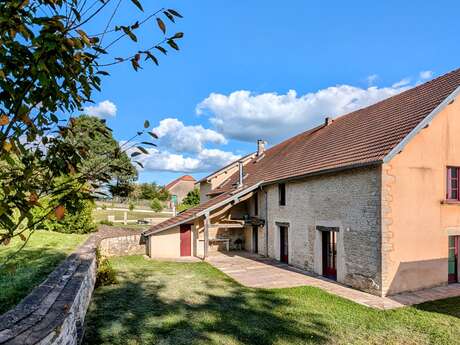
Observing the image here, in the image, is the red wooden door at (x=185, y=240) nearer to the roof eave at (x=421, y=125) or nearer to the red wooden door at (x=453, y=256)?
the roof eave at (x=421, y=125)

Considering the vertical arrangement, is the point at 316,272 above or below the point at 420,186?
below

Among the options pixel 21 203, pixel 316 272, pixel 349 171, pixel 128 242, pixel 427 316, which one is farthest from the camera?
pixel 128 242

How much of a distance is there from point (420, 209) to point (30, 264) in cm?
1166

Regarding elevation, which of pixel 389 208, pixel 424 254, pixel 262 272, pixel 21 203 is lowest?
pixel 262 272

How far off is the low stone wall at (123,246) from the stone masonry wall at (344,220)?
9195mm

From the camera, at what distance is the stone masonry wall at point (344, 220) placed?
1096cm

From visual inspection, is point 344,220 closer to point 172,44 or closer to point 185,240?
point 185,240

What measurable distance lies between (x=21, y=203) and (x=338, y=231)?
11.7 metres

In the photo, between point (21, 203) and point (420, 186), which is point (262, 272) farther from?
point (21, 203)

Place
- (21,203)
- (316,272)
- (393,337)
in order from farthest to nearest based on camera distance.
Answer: (316,272) < (393,337) < (21,203)

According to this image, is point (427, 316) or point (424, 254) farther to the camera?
point (424, 254)

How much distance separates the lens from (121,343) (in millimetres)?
6898

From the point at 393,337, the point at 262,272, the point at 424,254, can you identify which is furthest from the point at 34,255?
the point at 424,254

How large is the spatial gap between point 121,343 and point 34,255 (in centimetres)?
482
